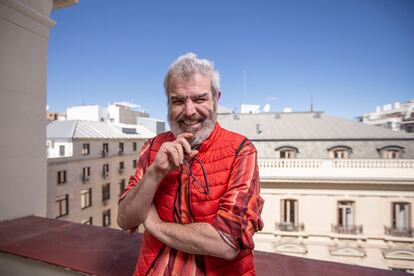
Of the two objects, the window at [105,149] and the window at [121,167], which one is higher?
the window at [105,149]

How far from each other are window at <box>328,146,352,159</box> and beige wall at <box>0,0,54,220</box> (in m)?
11.7

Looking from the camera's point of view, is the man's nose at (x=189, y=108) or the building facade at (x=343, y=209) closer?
the man's nose at (x=189, y=108)

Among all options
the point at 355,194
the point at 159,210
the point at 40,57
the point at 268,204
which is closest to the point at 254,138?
the point at 268,204

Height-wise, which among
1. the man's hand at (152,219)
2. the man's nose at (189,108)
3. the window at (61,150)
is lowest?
the window at (61,150)

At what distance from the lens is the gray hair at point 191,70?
0.93m

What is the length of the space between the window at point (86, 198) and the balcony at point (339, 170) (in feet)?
47.1

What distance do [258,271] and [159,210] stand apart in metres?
0.63

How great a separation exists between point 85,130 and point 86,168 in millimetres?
3105

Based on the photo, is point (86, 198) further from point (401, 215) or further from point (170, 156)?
point (170, 156)

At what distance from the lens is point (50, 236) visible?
1627 mm

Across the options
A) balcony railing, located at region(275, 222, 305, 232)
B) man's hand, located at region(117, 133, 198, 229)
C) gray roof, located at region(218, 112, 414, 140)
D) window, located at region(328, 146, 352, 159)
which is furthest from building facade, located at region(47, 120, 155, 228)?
man's hand, located at region(117, 133, 198, 229)

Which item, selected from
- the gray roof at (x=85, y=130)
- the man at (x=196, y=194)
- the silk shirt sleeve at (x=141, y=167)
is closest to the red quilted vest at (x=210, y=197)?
the man at (x=196, y=194)

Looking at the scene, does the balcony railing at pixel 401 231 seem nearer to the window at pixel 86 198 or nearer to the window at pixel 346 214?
the window at pixel 346 214

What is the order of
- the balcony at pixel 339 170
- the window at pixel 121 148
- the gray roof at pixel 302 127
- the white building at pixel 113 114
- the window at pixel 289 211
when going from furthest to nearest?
the white building at pixel 113 114 < the window at pixel 121 148 < the gray roof at pixel 302 127 < the window at pixel 289 211 < the balcony at pixel 339 170
